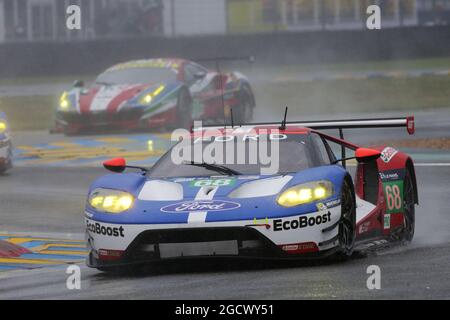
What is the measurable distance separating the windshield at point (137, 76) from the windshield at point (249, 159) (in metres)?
12.3

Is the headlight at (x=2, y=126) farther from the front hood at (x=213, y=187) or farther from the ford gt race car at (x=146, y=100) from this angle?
the front hood at (x=213, y=187)

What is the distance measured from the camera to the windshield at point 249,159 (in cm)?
901

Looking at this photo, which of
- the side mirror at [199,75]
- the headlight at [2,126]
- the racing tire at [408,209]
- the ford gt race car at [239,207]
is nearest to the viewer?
the ford gt race car at [239,207]

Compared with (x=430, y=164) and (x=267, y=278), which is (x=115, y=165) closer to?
(x=267, y=278)

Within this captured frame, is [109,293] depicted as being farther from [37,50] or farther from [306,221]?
[37,50]

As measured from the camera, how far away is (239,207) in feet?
26.7

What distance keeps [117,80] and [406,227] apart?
12.5 metres

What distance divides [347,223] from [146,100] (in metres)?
12.8

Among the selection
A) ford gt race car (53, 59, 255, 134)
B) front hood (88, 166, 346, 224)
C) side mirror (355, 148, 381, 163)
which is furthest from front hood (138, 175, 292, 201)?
ford gt race car (53, 59, 255, 134)

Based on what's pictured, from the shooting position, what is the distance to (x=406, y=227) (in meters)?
9.92

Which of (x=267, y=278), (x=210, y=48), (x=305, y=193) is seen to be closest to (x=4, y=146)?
(x=305, y=193)

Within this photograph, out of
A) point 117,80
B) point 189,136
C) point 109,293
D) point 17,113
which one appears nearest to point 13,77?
point 17,113

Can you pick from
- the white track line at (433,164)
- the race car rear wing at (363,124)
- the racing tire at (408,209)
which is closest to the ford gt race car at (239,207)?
the racing tire at (408,209)

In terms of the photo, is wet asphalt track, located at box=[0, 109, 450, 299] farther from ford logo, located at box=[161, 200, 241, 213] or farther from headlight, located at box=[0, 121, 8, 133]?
headlight, located at box=[0, 121, 8, 133]
